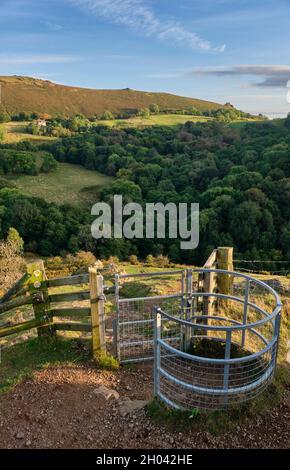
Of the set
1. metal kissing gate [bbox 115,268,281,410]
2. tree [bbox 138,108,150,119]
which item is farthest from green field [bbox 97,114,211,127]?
metal kissing gate [bbox 115,268,281,410]

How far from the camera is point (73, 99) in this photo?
10788cm

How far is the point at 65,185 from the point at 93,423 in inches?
2670

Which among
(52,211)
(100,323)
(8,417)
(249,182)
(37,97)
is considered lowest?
(52,211)

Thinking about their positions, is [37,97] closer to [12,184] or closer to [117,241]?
[12,184]

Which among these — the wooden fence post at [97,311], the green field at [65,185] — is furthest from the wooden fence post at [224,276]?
the green field at [65,185]

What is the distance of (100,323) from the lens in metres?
6.32

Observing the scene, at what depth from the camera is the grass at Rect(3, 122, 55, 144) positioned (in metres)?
81.1

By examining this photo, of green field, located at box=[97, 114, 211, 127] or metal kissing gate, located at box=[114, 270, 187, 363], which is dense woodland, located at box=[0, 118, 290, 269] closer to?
green field, located at box=[97, 114, 211, 127]

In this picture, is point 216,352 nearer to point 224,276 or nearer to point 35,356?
point 224,276

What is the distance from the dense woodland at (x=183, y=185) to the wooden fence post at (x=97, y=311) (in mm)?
37429

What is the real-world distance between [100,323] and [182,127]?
89932 mm

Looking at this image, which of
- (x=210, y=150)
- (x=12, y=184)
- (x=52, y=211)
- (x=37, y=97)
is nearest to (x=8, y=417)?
(x=52, y=211)

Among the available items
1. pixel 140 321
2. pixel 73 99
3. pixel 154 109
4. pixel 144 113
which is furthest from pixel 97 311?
pixel 73 99

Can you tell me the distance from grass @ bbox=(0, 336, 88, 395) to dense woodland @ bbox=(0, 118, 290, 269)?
37.2 m
